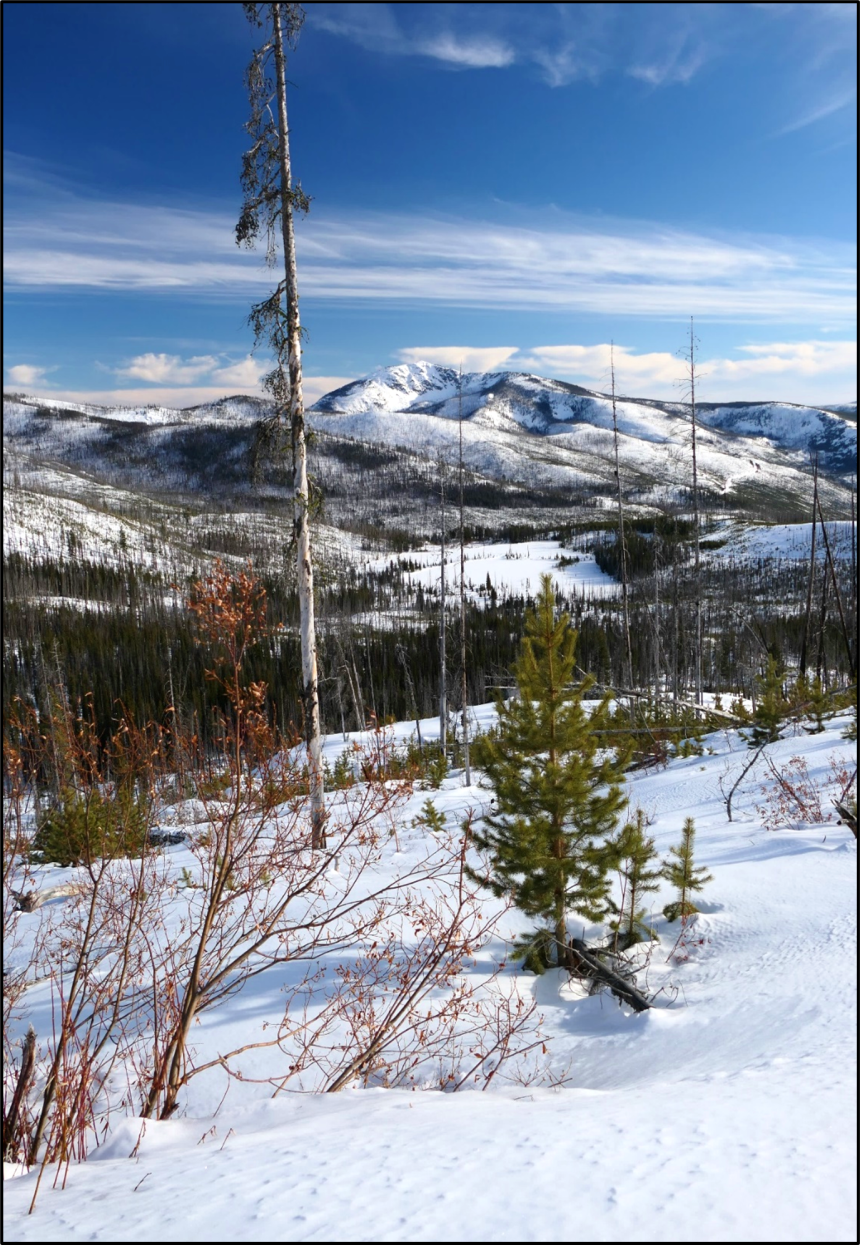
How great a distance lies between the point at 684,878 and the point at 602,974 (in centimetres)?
110

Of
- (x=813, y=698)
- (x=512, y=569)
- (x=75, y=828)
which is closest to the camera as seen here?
(x=813, y=698)

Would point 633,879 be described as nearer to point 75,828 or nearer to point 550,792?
point 550,792

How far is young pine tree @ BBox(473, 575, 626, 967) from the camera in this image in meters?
5.71

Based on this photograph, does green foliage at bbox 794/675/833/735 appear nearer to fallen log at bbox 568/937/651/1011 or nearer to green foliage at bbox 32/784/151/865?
fallen log at bbox 568/937/651/1011

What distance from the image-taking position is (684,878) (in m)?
5.89

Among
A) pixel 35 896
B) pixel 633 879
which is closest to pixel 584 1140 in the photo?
pixel 633 879

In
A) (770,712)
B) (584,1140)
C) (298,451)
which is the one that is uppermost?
(298,451)

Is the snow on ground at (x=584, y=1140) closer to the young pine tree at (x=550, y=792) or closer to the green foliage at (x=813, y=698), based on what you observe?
the young pine tree at (x=550, y=792)

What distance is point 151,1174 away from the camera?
2.79 m

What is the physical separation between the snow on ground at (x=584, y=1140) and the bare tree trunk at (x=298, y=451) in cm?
420

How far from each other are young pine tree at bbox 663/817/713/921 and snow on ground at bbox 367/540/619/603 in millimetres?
99570

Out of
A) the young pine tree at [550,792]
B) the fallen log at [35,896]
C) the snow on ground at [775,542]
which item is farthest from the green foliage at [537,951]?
the snow on ground at [775,542]

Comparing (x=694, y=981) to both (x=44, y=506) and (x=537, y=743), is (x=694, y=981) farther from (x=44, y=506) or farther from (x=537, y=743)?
(x=44, y=506)

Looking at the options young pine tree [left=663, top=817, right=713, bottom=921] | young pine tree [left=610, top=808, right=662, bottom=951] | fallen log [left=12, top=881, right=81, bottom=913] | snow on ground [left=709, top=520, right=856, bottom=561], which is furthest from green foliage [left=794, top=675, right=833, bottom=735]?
snow on ground [left=709, top=520, right=856, bottom=561]
